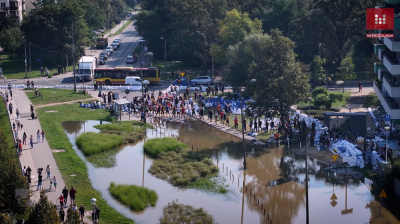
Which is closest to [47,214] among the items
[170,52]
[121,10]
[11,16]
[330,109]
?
[330,109]

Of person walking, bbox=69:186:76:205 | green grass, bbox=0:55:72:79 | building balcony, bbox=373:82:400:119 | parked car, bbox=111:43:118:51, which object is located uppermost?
parked car, bbox=111:43:118:51

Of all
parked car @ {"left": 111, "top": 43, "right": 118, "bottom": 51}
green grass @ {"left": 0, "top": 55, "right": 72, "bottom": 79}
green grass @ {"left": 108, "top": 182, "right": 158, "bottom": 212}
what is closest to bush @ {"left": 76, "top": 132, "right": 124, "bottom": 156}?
green grass @ {"left": 108, "top": 182, "right": 158, "bottom": 212}

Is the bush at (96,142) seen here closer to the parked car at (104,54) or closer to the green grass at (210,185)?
the green grass at (210,185)

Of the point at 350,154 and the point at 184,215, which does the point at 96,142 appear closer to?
the point at 184,215

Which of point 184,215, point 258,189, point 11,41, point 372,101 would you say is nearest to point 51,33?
point 11,41

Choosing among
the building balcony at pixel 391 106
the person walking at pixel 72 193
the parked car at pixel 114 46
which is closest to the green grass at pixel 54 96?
the parked car at pixel 114 46

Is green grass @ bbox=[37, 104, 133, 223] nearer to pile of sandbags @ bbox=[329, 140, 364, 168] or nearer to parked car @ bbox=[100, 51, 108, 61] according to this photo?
pile of sandbags @ bbox=[329, 140, 364, 168]
